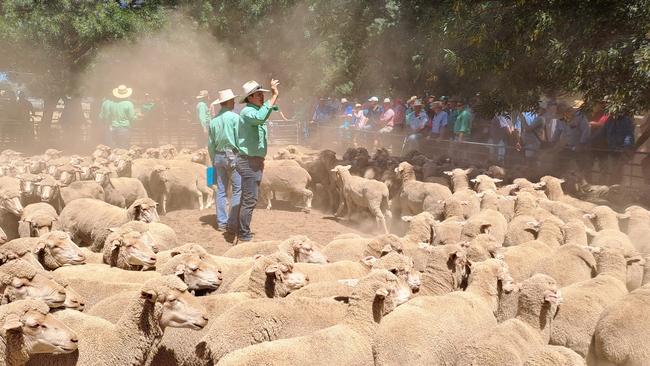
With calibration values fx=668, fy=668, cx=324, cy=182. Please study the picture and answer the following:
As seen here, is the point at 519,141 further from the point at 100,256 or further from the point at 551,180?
the point at 100,256

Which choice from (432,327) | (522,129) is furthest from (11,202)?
(522,129)

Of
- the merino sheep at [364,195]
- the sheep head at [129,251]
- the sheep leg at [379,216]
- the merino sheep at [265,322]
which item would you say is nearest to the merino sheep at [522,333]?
the merino sheep at [265,322]

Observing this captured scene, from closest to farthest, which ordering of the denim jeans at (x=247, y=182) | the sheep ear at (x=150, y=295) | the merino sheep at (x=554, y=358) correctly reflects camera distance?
the merino sheep at (x=554, y=358) → the sheep ear at (x=150, y=295) → the denim jeans at (x=247, y=182)

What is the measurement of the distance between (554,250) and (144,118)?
18104 millimetres

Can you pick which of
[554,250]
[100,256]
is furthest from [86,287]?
[554,250]

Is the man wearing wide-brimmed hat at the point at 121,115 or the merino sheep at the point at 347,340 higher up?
the man wearing wide-brimmed hat at the point at 121,115

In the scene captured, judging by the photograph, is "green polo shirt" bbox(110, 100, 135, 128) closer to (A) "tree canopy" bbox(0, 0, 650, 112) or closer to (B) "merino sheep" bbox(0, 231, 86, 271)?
(A) "tree canopy" bbox(0, 0, 650, 112)

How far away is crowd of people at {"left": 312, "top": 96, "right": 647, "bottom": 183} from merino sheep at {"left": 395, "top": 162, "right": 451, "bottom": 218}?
2.41 metres

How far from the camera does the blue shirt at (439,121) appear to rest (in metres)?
17.0

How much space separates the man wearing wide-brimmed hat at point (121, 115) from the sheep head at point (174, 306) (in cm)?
1202

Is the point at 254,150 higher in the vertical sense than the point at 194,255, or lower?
higher

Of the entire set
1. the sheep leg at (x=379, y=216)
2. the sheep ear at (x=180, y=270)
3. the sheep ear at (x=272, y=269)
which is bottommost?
the sheep leg at (x=379, y=216)

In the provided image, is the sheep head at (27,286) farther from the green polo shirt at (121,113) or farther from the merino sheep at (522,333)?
the green polo shirt at (121,113)

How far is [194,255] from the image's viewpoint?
20.2 feet
